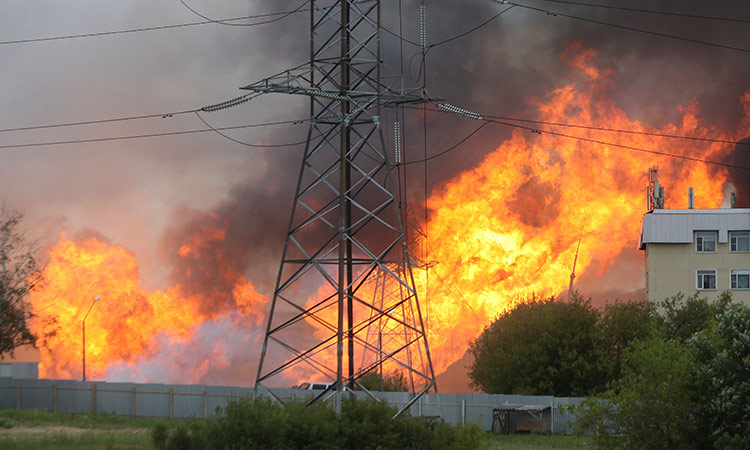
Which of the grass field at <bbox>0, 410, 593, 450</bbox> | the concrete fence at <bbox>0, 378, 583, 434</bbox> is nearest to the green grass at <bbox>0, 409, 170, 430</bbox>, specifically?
the grass field at <bbox>0, 410, 593, 450</bbox>

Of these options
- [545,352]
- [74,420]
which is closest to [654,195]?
[545,352]

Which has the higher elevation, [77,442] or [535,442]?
[77,442]

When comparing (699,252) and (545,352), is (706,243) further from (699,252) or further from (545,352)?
(545,352)

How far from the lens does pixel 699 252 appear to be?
93.7 metres

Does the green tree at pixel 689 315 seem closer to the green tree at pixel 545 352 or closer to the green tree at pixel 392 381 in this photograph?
the green tree at pixel 545 352

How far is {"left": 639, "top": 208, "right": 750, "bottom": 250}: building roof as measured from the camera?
93.2 meters

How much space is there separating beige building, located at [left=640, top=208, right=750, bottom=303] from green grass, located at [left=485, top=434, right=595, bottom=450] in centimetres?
3500

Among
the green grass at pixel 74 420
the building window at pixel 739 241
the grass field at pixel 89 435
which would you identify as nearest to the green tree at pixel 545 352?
the grass field at pixel 89 435

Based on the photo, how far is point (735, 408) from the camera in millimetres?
35969

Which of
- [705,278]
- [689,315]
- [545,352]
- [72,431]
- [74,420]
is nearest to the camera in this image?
[72,431]

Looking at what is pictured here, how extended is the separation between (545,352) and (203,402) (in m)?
27.1

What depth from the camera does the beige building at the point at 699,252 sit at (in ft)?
306

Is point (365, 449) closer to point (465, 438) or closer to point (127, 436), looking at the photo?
point (465, 438)

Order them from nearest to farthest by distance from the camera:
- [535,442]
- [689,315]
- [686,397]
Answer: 1. [686,397]
2. [535,442]
3. [689,315]
